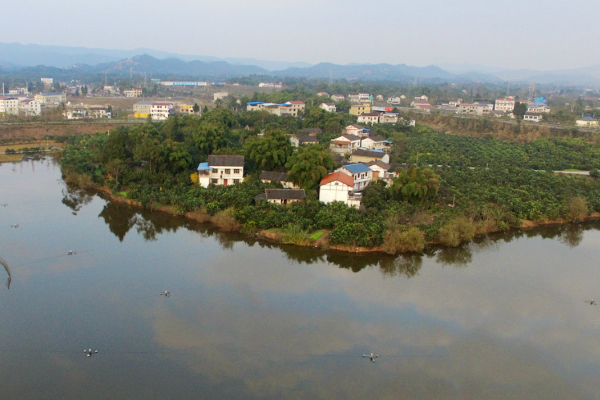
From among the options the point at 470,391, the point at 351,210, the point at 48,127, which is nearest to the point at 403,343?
the point at 470,391

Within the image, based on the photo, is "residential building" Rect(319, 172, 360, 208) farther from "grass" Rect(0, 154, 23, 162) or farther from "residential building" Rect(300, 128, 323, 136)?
"grass" Rect(0, 154, 23, 162)

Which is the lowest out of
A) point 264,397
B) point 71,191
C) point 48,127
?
point 264,397

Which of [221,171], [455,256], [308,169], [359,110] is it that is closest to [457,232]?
[455,256]

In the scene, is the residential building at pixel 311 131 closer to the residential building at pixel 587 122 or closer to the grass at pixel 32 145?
the grass at pixel 32 145

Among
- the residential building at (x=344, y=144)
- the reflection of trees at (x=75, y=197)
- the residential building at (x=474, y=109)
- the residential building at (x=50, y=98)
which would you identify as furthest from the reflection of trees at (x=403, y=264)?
the residential building at (x=50, y=98)

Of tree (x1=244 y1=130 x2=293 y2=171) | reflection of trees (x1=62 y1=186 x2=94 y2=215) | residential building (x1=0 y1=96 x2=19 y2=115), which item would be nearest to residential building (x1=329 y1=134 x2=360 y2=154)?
tree (x1=244 y1=130 x2=293 y2=171)

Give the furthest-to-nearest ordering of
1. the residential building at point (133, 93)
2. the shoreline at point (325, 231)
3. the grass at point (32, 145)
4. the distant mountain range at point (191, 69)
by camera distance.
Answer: the distant mountain range at point (191, 69) → the residential building at point (133, 93) → the grass at point (32, 145) → the shoreline at point (325, 231)

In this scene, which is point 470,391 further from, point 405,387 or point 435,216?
point 435,216
